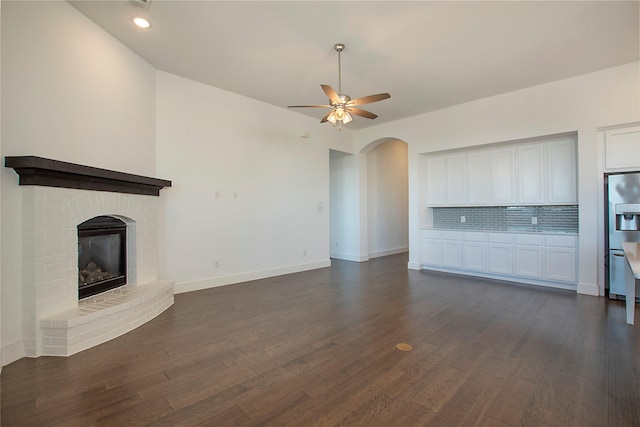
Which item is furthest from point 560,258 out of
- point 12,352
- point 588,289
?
point 12,352

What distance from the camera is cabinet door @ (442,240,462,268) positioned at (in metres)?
5.63

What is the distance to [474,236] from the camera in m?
5.44

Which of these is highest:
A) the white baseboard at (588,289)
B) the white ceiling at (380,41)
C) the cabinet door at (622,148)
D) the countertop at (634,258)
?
the white ceiling at (380,41)

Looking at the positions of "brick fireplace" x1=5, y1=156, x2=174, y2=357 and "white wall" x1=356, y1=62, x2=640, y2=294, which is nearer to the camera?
"brick fireplace" x1=5, y1=156, x2=174, y2=357

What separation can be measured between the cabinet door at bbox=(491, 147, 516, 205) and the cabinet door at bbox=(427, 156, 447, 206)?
0.91m

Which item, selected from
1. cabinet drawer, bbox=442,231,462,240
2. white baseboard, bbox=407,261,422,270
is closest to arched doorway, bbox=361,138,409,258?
white baseboard, bbox=407,261,422,270

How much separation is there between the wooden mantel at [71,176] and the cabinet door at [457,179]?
530 cm

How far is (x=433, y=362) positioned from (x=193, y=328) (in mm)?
2365

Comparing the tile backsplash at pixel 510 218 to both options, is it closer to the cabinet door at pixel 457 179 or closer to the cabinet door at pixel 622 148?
Answer: the cabinet door at pixel 457 179

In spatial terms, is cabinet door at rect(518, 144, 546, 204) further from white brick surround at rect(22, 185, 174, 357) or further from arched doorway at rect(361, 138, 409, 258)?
Answer: white brick surround at rect(22, 185, 174, 357)

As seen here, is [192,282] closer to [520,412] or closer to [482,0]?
[520,412]

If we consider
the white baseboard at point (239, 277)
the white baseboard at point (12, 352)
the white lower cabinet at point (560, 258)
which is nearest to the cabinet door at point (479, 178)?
the white lower cabinet at point (560, 258)

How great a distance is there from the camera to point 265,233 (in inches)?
215

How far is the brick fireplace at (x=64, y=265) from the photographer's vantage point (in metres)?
2.47
